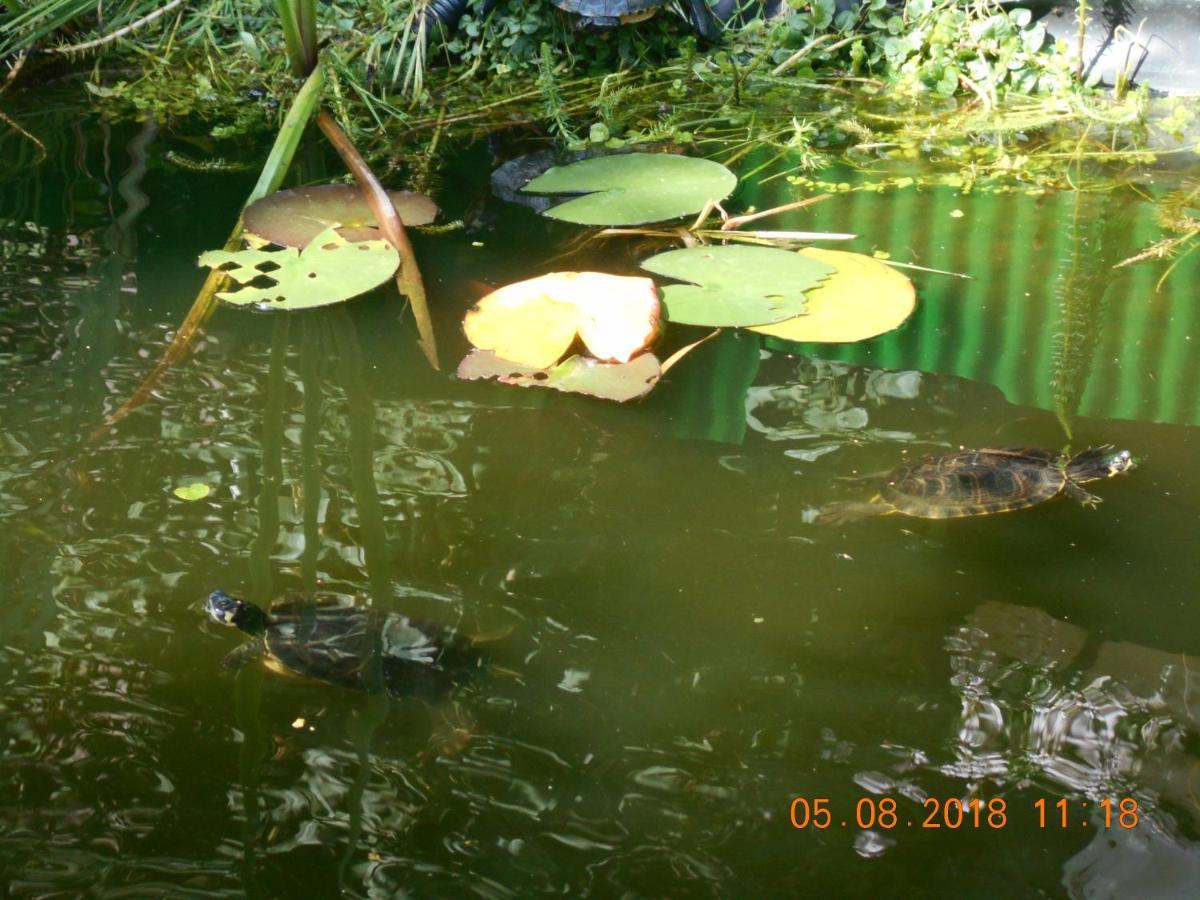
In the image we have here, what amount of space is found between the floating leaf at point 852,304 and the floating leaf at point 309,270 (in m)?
0.84

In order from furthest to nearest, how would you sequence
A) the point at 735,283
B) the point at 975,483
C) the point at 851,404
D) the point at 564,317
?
the point at 735,283 → the point at 564,317 → the point at 851,404 → the point at 975,483

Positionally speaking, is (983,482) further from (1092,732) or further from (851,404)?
(1092,732)

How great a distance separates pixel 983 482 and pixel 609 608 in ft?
A: 2.04

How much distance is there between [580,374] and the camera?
202cm

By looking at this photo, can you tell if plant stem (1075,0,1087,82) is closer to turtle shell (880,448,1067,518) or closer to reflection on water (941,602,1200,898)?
turtle shell (880,448,1067,518)

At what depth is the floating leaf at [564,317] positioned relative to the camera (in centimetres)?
207

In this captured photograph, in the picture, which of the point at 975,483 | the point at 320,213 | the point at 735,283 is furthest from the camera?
the point at 320,213

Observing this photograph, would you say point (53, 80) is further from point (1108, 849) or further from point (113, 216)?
point (1108, 849)

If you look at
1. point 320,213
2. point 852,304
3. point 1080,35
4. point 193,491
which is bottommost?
point 193,491

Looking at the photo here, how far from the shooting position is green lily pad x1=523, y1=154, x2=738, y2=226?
8.74 ft

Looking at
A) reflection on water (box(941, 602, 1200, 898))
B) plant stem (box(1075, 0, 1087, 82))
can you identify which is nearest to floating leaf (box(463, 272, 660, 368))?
reflection on water (box(941, 602, 1200, 898))

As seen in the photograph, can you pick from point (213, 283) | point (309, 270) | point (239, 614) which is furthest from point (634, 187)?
point (239, 614)
